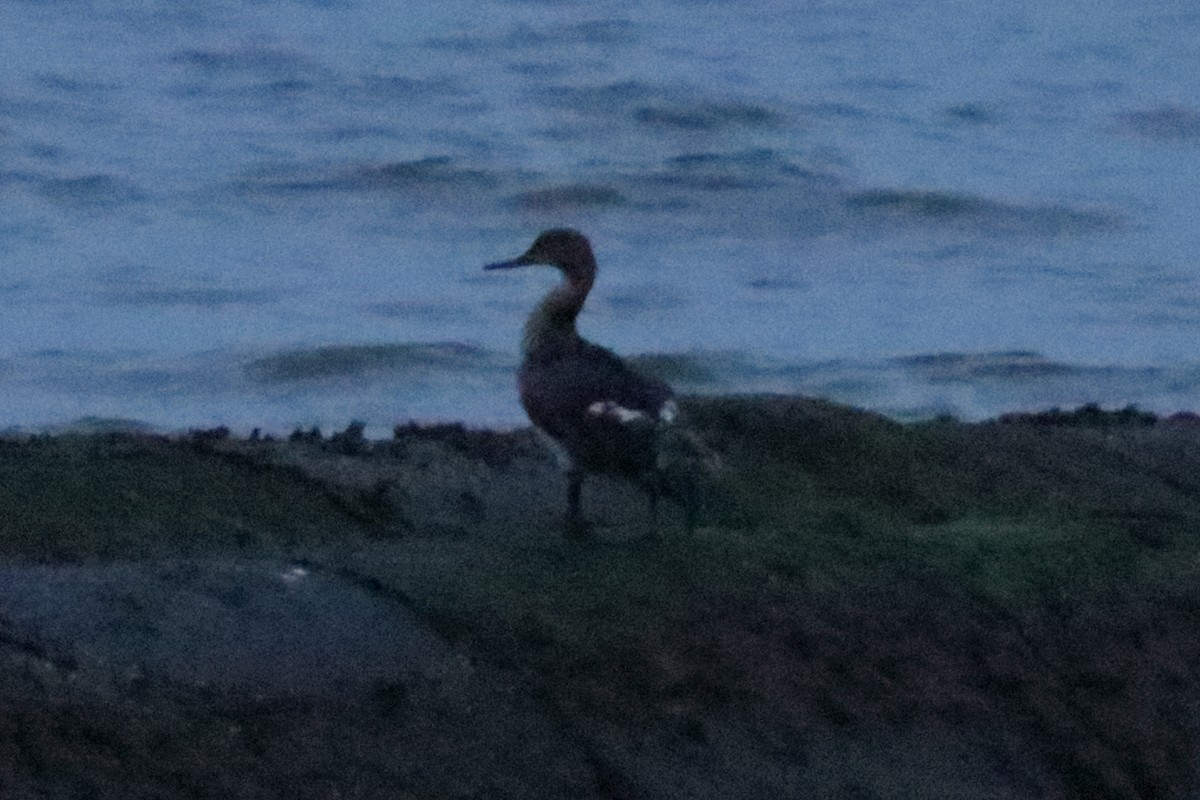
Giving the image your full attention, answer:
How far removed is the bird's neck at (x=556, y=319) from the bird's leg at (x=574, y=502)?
1.66 feet

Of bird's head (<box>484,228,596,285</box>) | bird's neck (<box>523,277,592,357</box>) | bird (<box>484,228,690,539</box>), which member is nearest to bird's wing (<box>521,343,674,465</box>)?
bird (<box>484,228,690,539</box>)

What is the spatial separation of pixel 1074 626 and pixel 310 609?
63.9 inches

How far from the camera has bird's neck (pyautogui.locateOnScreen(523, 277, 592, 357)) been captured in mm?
7199

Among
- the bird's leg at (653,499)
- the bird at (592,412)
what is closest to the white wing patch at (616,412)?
the bird at (592,412)

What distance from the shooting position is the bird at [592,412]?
6.59 metres

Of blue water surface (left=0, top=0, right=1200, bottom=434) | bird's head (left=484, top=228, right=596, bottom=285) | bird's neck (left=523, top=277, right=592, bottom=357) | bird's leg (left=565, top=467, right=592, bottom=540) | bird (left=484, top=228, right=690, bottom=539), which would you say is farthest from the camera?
blue water surface (left=0, top=0, right=1200, bottom=434)

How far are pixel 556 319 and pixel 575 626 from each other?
71.8 inches

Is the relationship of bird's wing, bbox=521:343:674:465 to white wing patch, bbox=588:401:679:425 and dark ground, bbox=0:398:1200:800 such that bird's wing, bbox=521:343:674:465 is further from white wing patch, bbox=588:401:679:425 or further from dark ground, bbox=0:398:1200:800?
dark ground, bbox=0:398:1200:800

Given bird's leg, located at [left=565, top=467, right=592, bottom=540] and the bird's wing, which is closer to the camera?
bird's leg, located at [left=565, top=467, right=592, bottom=540]

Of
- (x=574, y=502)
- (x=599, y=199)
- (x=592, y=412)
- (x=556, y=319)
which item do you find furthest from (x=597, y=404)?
(x=599, y=199)

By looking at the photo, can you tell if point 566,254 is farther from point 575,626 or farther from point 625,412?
point 575,626

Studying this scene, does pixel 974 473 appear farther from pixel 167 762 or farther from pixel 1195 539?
pixel 167 762

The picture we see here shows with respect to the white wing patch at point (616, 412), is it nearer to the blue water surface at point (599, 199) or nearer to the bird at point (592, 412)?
the bird at point (592, 412)

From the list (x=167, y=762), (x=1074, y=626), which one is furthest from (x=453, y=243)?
(x=167, y=762)
